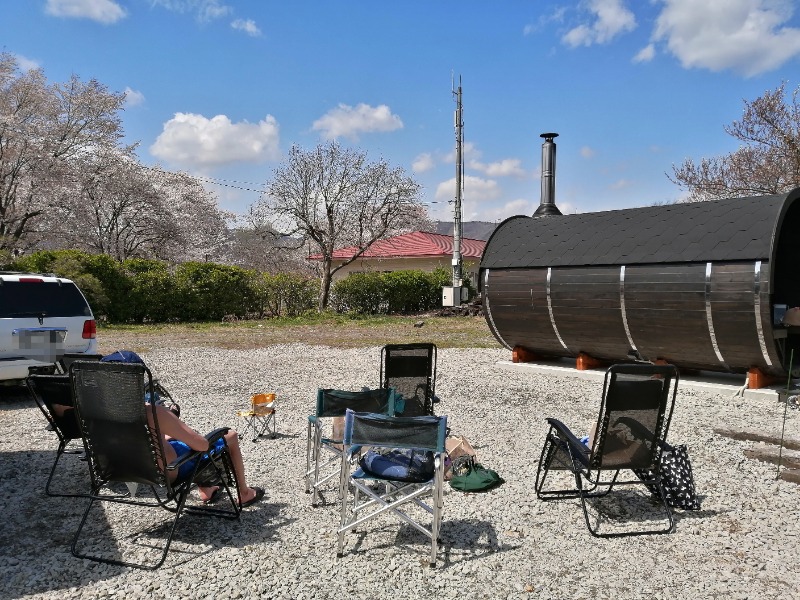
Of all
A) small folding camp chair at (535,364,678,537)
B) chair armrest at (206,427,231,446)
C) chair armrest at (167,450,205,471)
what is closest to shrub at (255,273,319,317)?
chair armrest at (206,427,231,446)

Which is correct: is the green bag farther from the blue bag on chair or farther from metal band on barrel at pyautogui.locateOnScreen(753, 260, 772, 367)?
metal band on barrel at pyautogui.locateOnScreen(753, 260, 772, 367)

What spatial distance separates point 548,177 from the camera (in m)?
13.4

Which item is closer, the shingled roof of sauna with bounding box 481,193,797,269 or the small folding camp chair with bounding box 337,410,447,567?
the small folding camp chair with bounding box 337,410,447,567

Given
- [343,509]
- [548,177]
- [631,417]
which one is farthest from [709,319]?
[343,509]

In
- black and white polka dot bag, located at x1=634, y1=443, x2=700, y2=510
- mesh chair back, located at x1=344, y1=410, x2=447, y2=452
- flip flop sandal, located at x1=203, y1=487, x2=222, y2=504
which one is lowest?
flip flop sandal, located at x1=203, y1=487, x2=222, y2=504

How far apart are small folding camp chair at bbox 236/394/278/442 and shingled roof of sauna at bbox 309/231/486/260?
2817 cm

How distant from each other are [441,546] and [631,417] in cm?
158

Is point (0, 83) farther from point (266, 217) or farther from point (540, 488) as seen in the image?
point (540, 488)

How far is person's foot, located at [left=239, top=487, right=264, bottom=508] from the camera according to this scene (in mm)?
4672

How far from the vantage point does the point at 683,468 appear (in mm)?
4758

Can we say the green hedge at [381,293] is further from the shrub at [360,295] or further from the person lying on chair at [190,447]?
the person lying on chair at [190,447]

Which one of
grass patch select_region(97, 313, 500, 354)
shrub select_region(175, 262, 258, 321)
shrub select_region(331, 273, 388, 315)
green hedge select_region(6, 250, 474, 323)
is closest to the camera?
grass patch select_region(97, 313, 500, 354)

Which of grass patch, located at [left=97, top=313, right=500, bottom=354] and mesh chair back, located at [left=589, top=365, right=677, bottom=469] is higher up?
mesh chair back, located at [left=589, top=365, right=677, bottom=469]

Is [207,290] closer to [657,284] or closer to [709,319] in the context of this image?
[657,284]
